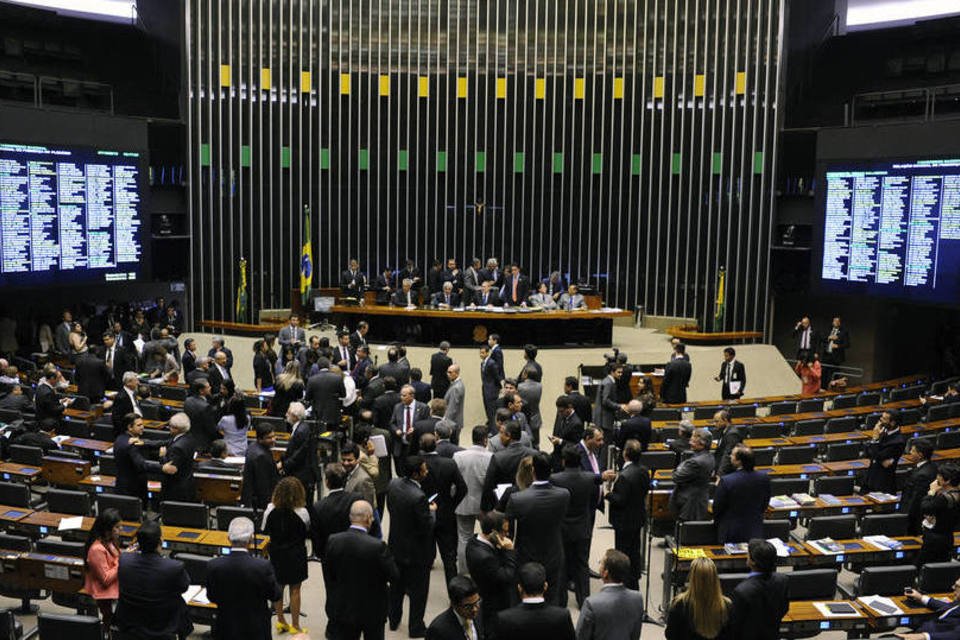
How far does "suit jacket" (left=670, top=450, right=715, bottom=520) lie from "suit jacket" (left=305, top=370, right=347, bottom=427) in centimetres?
419

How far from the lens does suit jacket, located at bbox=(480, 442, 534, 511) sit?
23.7 ft

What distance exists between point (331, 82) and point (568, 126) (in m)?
5.30

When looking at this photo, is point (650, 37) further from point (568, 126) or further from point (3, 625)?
point (3, 625)

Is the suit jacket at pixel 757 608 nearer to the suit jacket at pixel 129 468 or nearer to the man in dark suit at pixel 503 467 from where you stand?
the man in dark suit at pixel 503 467

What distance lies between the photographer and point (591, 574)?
8195 mm

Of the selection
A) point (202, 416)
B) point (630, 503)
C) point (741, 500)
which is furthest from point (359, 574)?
point (202, 416)

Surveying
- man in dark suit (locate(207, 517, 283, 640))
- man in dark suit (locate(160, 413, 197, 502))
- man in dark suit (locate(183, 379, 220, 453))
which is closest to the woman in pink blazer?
man in dark suit (locate(207, 517, 283, 640))

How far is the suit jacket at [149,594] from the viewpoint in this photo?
547 cm

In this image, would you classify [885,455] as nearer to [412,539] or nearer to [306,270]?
[412,539]

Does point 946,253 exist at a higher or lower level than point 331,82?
lower

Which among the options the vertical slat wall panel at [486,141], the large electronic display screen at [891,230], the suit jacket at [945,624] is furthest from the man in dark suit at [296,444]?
the vertical slat wall panel at [486,141]

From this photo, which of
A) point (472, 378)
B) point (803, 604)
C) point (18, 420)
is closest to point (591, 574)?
point (803, 604)

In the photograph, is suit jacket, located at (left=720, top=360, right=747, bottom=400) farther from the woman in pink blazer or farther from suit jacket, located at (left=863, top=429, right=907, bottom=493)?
the woman in pink blazer

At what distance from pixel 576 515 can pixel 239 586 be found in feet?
8.32
